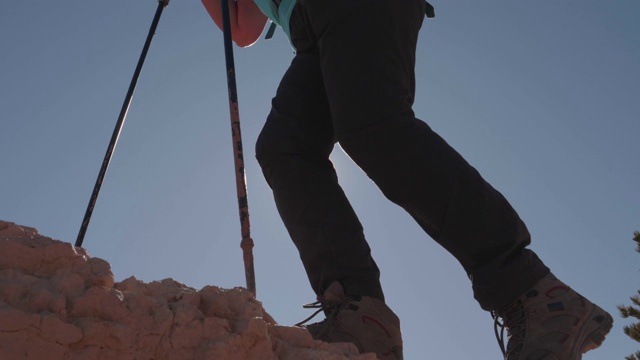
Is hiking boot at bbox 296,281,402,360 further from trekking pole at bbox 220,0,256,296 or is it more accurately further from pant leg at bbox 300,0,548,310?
trekking pole at bbox 220,0,256,296

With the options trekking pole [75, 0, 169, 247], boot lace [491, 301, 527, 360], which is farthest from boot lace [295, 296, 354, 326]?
trekking pole [75, 0, 169, 247]

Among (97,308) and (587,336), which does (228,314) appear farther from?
(587,336)

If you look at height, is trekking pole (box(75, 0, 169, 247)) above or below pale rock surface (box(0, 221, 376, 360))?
above

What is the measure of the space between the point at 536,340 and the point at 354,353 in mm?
547

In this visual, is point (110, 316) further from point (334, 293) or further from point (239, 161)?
point (239, 161)

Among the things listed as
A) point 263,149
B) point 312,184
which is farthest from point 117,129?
point 312,184

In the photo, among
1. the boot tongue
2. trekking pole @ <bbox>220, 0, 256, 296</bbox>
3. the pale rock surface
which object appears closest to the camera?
the pale rock surface

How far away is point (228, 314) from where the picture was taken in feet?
5.26

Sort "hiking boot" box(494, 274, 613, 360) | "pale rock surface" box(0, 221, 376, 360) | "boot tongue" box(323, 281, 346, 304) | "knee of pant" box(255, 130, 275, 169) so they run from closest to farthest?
"pale rock surface" box(0, 221, 376, 360) → "hiking boot" box(494, 274, 613, 360) → "boot tongue" box(323, 281, 346, 304) → "knee of pant" box(255, 130, 275, 169)

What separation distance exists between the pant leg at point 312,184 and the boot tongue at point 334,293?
24mm

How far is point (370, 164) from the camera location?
2148 mm

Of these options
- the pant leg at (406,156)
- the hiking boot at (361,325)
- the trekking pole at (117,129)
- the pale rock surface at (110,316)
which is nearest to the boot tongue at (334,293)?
the hiking boot at (361,325)

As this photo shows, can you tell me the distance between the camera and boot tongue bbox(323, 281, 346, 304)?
6.98ft

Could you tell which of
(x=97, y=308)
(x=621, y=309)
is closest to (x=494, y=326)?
(x=97, y=308)
